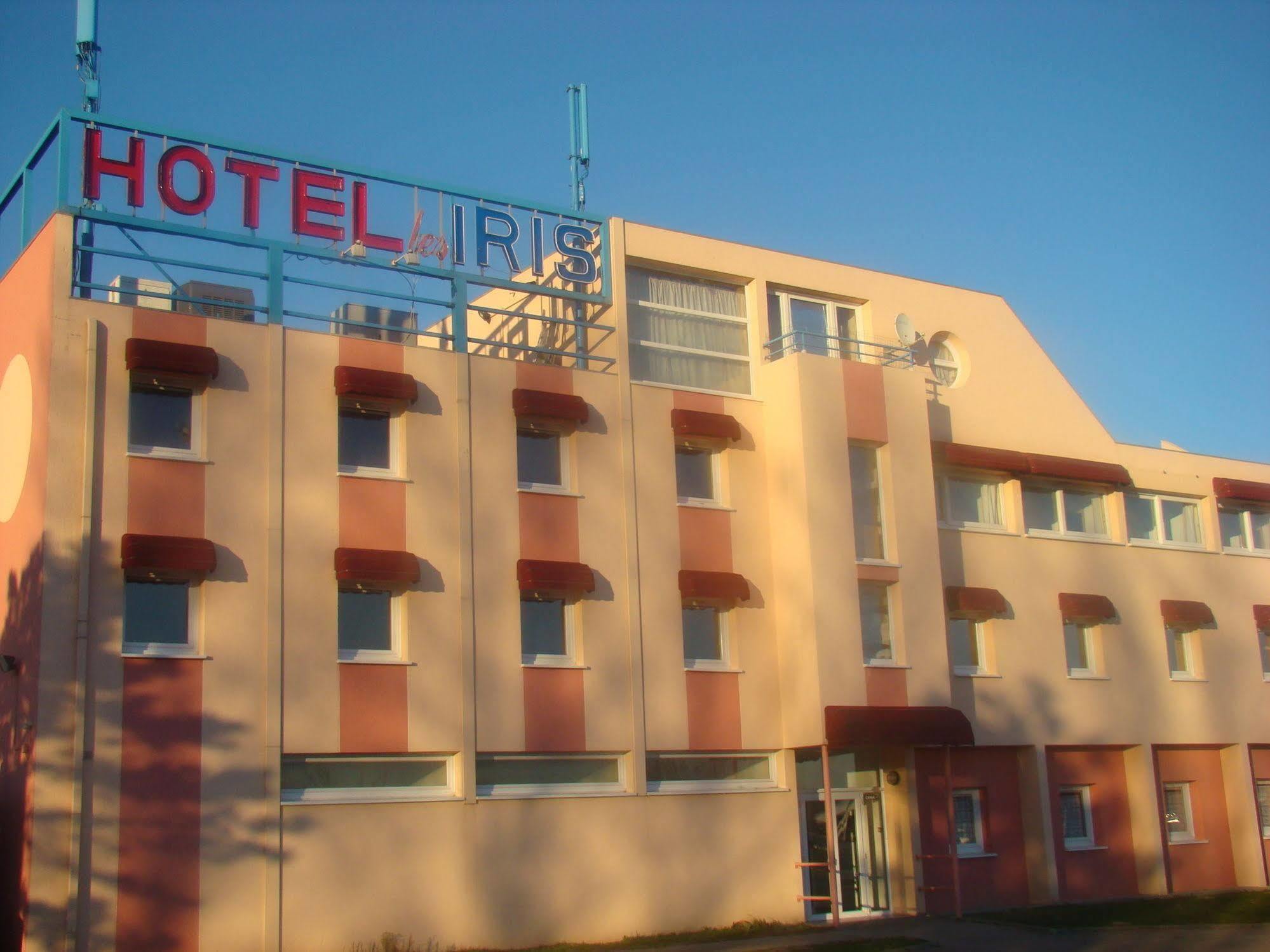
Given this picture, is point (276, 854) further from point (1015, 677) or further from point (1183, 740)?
point (1183, 740)

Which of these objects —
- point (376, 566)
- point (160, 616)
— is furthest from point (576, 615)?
point (160, 616)

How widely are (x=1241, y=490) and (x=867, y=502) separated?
430 inches

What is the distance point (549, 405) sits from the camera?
71.4ft

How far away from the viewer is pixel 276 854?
18188 millimetres

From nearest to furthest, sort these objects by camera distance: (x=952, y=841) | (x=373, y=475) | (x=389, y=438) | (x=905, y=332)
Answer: (x=373, y=475), (x=389, y=438), (x=952, y=841), (x=905, y=332)

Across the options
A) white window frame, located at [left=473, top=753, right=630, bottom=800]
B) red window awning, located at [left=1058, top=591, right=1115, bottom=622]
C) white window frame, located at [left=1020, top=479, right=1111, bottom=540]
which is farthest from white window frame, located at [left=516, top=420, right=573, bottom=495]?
red window awning, located at [left=1058, top=591, right=1115, bottom=622]

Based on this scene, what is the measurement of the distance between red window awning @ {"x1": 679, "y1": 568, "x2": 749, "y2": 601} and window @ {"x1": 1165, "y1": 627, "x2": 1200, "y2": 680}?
10.9 metres

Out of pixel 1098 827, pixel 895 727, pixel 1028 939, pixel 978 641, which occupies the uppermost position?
pixel 978 641

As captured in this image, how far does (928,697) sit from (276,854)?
35.6 ft

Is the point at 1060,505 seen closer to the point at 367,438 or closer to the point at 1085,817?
the point at 1085,817

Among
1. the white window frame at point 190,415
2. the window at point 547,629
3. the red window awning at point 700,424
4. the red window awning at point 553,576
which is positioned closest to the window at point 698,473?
the red window awning at point 700,424

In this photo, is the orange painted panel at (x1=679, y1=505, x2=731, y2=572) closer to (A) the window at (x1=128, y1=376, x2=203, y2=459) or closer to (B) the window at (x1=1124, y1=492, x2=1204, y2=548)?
(A) the window at (x1=128, y1=376, x2=203, y2=459)

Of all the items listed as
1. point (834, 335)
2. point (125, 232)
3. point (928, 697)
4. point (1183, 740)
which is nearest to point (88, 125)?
point (125, 232)

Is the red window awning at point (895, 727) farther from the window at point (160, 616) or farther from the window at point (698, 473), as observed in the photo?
the window at point (160, 616)
